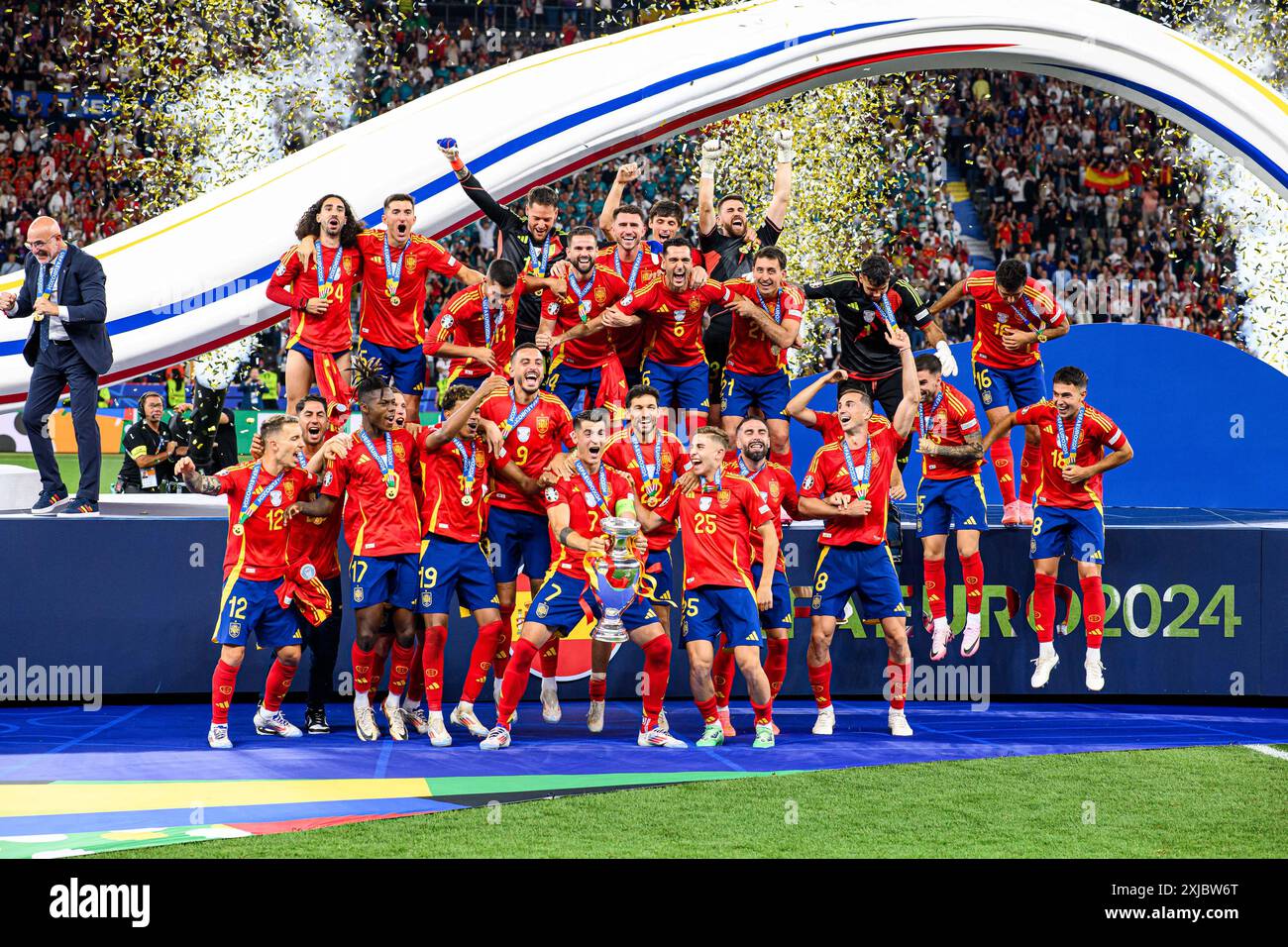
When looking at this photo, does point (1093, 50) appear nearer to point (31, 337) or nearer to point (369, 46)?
point (31, 337)

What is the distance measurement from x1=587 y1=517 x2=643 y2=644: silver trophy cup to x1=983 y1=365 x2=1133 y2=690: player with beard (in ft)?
10.3

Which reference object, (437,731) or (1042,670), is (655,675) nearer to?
(437,731)

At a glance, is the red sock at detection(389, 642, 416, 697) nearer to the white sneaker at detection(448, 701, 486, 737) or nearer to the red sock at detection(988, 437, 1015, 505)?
the white sneaker at detection(448, 701, 486, 737)

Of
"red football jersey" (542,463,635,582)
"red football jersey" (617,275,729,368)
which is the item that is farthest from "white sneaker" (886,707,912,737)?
"red football jersey" (617,275,729,368)

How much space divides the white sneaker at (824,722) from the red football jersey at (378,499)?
8.71 ft

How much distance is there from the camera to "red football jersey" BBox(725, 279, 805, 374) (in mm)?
9906

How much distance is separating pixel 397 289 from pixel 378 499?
152 centimetres

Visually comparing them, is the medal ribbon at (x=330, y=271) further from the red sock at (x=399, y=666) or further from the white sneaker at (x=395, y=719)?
the white sneaker at (x=395, y=719)

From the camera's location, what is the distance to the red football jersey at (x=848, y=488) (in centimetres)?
923

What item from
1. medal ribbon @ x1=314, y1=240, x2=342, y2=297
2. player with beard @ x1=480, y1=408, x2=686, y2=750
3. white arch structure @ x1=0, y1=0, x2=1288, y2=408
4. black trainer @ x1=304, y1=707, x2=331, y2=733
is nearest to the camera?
player with beard @ x1=480, y1=408, x2=686, y2=750

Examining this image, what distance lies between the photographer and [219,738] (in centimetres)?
864

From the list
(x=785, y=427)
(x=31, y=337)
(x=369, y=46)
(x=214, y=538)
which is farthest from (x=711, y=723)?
(x=369, y=46)

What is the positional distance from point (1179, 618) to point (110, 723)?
7139mm

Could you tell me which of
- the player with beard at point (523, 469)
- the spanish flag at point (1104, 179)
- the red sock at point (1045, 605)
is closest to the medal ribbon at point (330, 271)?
the player with beard at point (523, 469)
